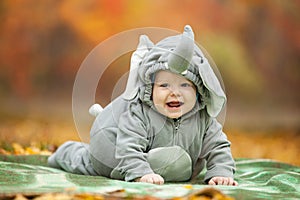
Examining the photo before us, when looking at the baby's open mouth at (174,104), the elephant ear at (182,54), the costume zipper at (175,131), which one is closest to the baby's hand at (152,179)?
the costume zipper at (175,131)

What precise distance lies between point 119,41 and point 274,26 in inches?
139

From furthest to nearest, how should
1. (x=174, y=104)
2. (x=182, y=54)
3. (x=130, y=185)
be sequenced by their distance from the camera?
(x=174, y=104), (x=182, y=54), (x=130, y=185)

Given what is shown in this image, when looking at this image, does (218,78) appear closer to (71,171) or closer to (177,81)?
(177,81)

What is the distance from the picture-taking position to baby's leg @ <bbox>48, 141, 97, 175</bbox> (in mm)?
3539

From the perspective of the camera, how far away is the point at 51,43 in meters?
6.49

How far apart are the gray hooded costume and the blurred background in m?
3.05

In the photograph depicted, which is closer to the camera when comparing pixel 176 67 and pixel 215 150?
pixel 176 67

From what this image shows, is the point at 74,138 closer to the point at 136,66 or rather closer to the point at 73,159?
the point at 73,159

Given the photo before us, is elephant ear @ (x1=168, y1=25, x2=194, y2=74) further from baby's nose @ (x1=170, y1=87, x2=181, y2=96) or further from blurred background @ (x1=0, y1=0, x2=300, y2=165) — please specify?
blurred background @ (x1=0, y1=0, x2=300, y2=165)

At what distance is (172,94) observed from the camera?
310cm

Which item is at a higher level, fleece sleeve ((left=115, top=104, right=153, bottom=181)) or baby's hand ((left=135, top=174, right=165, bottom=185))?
fleece sleeve ((left=115, top=104, right=153, bottom=181))

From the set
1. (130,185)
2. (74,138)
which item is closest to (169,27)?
(74,138)

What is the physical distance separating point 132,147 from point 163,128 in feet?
0.55

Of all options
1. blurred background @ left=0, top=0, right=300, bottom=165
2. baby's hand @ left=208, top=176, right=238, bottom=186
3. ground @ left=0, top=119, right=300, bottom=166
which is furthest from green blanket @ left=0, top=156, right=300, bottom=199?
blurred background @ left=0, top=0, right=300, bottom=165
